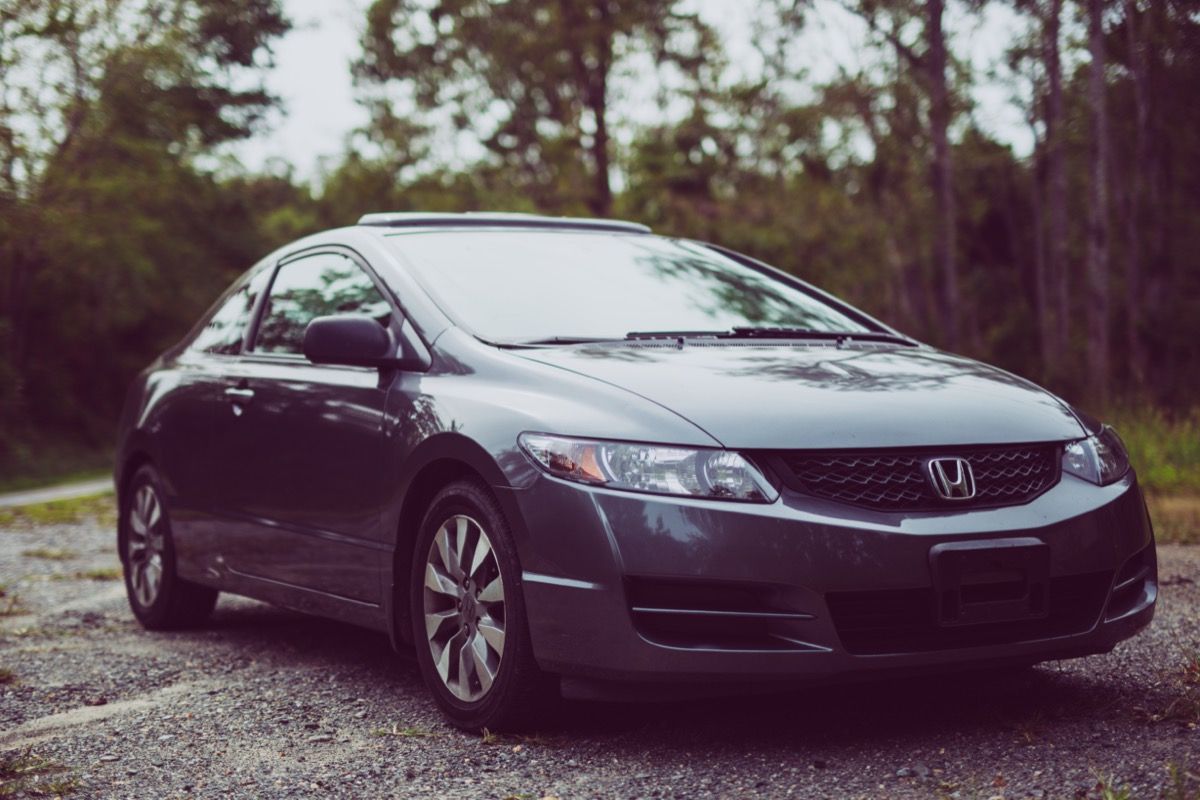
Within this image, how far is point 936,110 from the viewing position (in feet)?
70.0

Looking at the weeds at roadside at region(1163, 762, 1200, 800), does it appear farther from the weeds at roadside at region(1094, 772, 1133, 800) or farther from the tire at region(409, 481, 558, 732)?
the tire at region(409, 481, 558, 732)

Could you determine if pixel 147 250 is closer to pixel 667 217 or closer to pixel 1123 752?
pixel 667 217

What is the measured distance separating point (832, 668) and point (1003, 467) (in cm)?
73

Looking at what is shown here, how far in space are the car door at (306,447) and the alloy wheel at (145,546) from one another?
838mm

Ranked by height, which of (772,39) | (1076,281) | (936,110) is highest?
(772,39)

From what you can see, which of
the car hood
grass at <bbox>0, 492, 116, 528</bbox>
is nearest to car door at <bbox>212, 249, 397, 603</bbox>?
the car hood

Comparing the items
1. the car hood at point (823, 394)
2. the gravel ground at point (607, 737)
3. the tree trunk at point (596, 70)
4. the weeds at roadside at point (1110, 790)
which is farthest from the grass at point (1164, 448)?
the tree trunk at point (596, 70)

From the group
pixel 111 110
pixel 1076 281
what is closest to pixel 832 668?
pixel 111 110

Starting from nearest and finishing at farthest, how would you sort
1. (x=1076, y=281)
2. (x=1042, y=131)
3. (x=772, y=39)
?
(x=772, y=39) → (x=1042, y=131) → (x=1076, y=281)

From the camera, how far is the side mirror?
15.7 feet

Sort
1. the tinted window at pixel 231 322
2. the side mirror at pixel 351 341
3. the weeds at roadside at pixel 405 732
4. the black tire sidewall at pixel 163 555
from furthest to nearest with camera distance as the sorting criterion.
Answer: the black tire sidewall at pixel 163 555, the tinted window at pixel 231 322, the side mirror at pixel 351 341, the weeds at roadside at pixel 405 732

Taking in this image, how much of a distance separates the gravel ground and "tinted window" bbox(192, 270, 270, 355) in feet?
4.52

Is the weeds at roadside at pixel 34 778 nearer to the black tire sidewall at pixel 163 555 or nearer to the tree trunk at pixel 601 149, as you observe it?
the black tire sidewall at pixel 163 555

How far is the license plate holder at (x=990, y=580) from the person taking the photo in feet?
12.4
